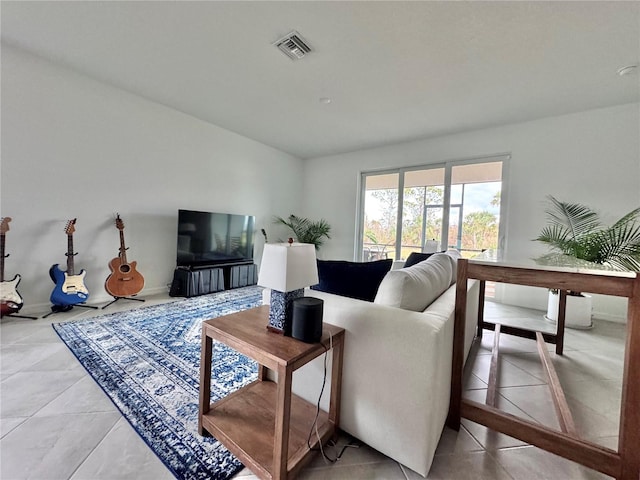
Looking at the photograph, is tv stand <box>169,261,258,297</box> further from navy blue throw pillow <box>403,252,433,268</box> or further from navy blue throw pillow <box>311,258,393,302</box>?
navy blue throw pillow <box>403,252,433,268</box>

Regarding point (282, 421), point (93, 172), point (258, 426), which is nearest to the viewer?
point (282, 421)

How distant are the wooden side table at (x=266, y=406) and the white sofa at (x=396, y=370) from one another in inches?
2.8

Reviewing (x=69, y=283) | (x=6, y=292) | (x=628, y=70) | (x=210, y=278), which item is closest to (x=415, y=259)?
(x=628, y=70)

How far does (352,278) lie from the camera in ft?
4.72

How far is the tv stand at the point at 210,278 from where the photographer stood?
3.48 meters

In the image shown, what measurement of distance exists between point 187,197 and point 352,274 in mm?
3353

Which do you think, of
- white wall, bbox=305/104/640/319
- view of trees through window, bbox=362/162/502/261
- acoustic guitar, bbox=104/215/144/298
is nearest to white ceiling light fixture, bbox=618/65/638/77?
white wall, bbox=305/104/640/319

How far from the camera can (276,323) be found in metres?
1.12

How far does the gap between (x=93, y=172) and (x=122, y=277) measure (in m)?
1.28

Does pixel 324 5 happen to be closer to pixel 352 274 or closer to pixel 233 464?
pixel 352 274

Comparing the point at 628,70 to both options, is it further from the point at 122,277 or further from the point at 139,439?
the point at 122,277

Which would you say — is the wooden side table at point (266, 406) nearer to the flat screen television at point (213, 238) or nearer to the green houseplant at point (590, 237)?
the green houseplant at point (590, 237)

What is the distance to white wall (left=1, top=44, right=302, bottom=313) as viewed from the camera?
8.30 feet

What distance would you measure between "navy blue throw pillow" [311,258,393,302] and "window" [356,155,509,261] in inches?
92.2
